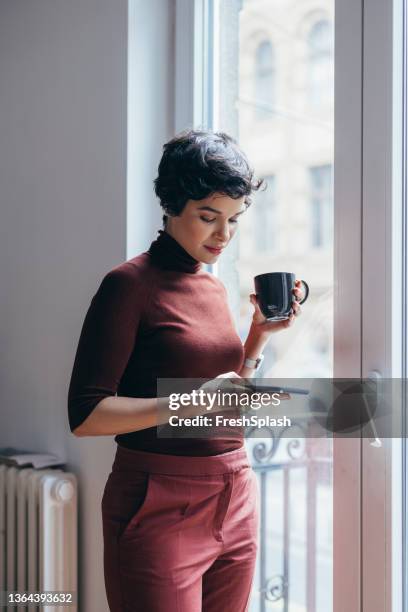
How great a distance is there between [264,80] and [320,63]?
215 mm

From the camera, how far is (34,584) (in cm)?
179

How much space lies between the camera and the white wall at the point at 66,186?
69.7 inches

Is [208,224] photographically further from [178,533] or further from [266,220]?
[178,533]

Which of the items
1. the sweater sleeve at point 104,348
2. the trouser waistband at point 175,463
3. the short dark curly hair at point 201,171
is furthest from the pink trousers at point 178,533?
the short dark curly hair at point 201,171

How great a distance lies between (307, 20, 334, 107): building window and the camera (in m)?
1.41

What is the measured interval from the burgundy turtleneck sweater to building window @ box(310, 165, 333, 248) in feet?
0.97

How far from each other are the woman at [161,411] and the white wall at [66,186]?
527 millimetres

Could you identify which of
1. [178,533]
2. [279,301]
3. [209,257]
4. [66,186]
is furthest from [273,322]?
[66,186]

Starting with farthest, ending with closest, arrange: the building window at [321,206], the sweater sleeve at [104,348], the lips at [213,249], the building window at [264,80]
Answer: the building window at [264,80] → the building window at [321,206] → the lips at [213,249] → the sweater sleeve at [104,348]

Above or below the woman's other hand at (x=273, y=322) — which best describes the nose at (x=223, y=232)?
above

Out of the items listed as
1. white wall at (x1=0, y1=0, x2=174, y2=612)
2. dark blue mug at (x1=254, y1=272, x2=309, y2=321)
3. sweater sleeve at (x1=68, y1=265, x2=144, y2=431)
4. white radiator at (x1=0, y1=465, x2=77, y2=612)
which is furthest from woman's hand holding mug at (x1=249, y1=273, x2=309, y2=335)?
white radiator at (x1=0, y1=465, x2=77, y2=612)

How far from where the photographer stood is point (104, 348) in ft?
3.72

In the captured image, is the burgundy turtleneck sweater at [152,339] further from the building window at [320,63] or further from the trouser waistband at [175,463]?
the building window at [320,63]

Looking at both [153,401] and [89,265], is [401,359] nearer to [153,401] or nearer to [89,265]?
[153,401]
